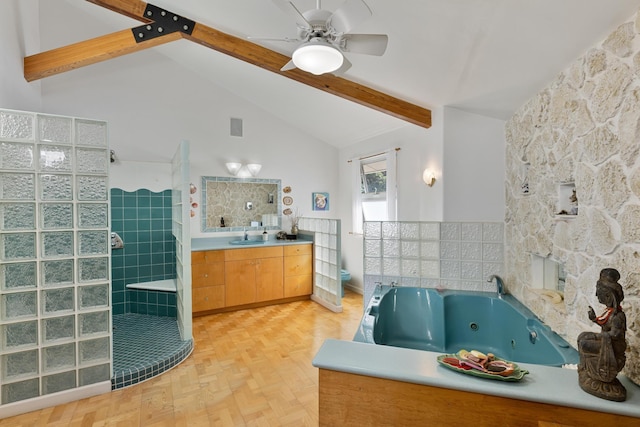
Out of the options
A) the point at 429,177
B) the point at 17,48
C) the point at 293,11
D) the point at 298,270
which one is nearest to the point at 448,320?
the point at 429,177

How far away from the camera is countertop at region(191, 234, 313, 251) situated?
4117 millimetres

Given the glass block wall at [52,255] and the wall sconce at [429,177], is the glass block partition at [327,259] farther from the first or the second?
the glass block wall at [52,255]

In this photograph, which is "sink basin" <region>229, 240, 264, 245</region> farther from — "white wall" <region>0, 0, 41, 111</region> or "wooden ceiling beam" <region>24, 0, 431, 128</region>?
"white wall" <region>0, 0, 41, 111</region>

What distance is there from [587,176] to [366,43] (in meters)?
1.42

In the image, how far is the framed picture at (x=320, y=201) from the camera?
17.3 ft

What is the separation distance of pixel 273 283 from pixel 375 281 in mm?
1609

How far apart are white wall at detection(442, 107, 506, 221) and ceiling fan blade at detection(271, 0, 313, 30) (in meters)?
1.93

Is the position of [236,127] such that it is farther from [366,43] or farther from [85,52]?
[366,43]

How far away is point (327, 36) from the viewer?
5.44 feet

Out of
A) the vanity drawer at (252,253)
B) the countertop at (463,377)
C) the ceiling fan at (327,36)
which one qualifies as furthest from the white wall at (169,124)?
the countertop at (463,377)

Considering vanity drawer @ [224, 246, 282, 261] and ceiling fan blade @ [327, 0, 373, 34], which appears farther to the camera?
vanity drawer @ [224, 246, 282, 261]

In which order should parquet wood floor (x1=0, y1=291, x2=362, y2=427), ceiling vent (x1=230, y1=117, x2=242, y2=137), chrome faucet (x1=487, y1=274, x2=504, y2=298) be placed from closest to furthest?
parquet wood floor (x1=0, y1=291, x2=362, y2=427) < chrome faucet (x1=487, y1=274, x2=504, y2=298) < ceiling vent (x1=230, y1=117, x2=242, y2=137)

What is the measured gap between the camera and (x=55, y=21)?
3.59m

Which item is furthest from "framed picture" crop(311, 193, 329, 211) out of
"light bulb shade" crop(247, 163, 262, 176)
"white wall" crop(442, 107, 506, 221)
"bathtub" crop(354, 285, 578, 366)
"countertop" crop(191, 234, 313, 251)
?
"white wall" crop(442, 107, 506, 221)
